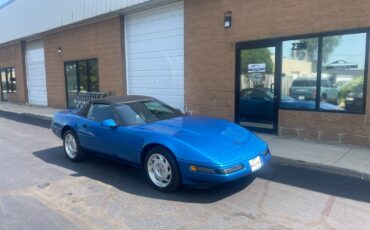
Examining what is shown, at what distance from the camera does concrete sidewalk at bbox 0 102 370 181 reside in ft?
17.5

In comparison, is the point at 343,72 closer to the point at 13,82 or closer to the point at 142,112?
the point at 142,112

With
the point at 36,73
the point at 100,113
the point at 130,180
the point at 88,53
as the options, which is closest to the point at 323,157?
the point at 130,180

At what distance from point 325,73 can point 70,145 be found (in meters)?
5.77

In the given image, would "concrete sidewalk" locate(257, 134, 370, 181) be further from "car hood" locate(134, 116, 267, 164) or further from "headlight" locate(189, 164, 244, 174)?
"headlight" locate(189, 164, 244, 174)

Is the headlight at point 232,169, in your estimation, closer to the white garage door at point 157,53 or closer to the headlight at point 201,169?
the headlight at point 201,169

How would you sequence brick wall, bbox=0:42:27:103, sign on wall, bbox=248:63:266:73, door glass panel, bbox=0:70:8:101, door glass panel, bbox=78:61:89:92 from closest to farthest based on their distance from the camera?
sign on wall, bbox=248:63:266:73 < door glass panel, bbox=78:61:89:92 < brick wall, bbox=0:42:27:103 < door glass panel, bbox=0:70:8:101

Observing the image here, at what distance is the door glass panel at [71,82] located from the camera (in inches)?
617

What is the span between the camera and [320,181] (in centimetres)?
496

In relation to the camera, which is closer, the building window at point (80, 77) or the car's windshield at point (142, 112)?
the car's windshield at point (142, 112)

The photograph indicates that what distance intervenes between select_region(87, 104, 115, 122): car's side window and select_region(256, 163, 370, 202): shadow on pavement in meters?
2.78

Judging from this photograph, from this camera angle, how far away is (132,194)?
459 cm

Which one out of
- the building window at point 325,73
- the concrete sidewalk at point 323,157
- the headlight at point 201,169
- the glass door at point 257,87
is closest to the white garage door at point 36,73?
the glass door at point 257,87

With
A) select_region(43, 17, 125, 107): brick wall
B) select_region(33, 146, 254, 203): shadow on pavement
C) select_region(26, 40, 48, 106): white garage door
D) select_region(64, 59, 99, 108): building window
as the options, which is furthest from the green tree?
select_region(26, 40, 48, 106): white garage door

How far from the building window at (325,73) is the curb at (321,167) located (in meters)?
2.01
